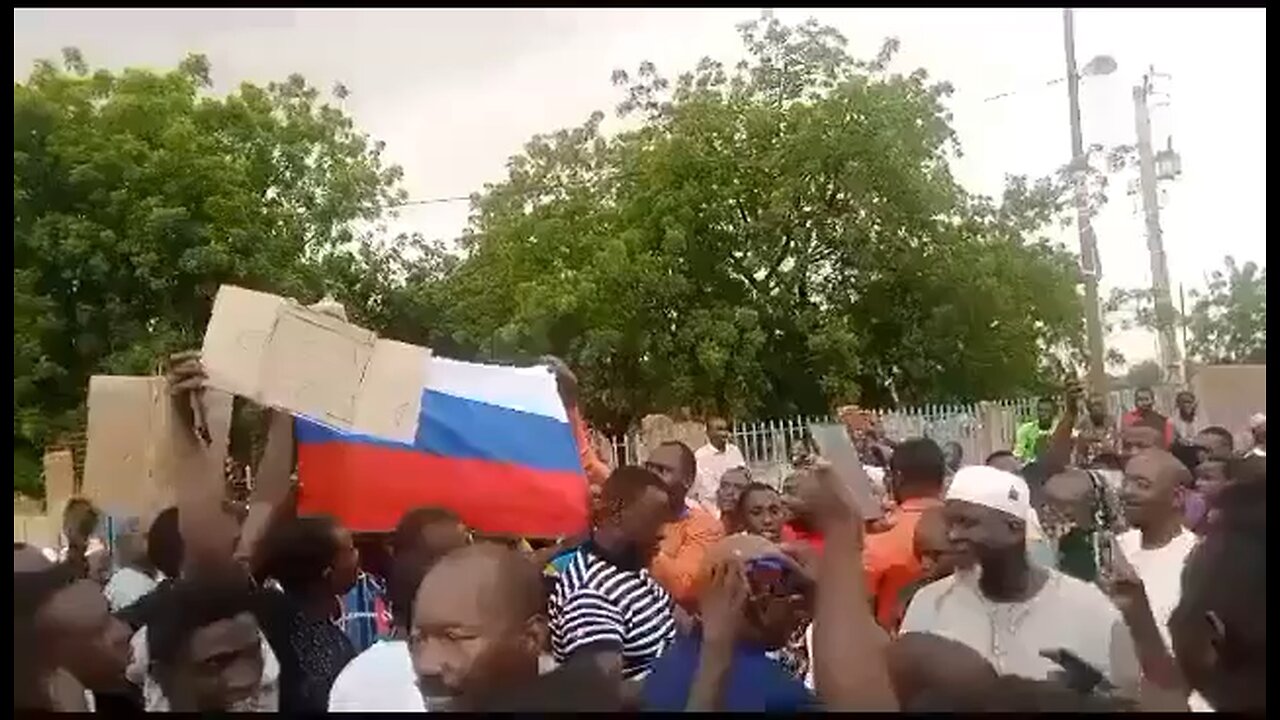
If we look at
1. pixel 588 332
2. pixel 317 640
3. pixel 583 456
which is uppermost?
pixel 588 332

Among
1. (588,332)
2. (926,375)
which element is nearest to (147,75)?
(588,332)

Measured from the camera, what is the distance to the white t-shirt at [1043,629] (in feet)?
8.29

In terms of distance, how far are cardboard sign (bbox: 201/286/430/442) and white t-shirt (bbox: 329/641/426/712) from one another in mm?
404

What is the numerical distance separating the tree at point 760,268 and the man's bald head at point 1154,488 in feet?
0.86

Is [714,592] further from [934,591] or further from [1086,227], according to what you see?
[1086,227]

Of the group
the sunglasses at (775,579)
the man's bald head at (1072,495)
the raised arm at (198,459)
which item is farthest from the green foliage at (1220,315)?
the raised arm at (198,459)

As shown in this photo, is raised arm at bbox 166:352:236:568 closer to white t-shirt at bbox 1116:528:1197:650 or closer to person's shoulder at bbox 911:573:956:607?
person's shoulder at bbox 911:573:956:607

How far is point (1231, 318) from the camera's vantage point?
272 cm

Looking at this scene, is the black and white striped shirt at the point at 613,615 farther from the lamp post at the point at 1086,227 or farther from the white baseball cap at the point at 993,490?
the lamp post at the point at 1086,227

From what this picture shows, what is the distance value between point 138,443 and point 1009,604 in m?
1.55

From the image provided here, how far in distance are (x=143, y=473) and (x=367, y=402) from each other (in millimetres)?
421

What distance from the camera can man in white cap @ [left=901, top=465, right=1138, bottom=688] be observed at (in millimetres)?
2529

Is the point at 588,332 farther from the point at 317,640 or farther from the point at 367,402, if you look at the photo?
the point at 317,640

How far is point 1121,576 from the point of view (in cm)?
268
